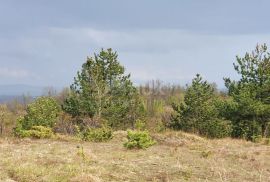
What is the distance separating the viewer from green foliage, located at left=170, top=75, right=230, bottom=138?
35500 mm

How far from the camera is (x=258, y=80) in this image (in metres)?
34.1

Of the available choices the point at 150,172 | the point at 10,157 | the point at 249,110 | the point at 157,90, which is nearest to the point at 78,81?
the point at 249,110

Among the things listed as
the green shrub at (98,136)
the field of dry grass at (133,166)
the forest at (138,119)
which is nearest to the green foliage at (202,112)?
the forest at (138,119)

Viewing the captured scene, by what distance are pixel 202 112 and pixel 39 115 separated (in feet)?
46.0

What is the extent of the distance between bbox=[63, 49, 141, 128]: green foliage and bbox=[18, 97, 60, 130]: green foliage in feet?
21.1

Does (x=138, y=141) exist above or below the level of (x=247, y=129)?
above

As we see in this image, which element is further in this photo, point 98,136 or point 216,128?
point 216,128

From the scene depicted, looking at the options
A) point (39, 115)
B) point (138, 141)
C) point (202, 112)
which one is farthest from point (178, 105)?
point (138, 141)

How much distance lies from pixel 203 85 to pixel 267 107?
19.8 ft

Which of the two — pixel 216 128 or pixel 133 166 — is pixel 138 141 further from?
pixel 216 128

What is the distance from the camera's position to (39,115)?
31.9 meters

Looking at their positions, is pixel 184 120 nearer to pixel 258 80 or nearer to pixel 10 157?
pixel 258 80

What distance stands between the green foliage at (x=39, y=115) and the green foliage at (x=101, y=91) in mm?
6433

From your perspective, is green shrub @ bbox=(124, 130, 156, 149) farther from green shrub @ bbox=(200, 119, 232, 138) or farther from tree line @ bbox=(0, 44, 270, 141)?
green shrub @ bbox=(200, 119, 232, 138)
